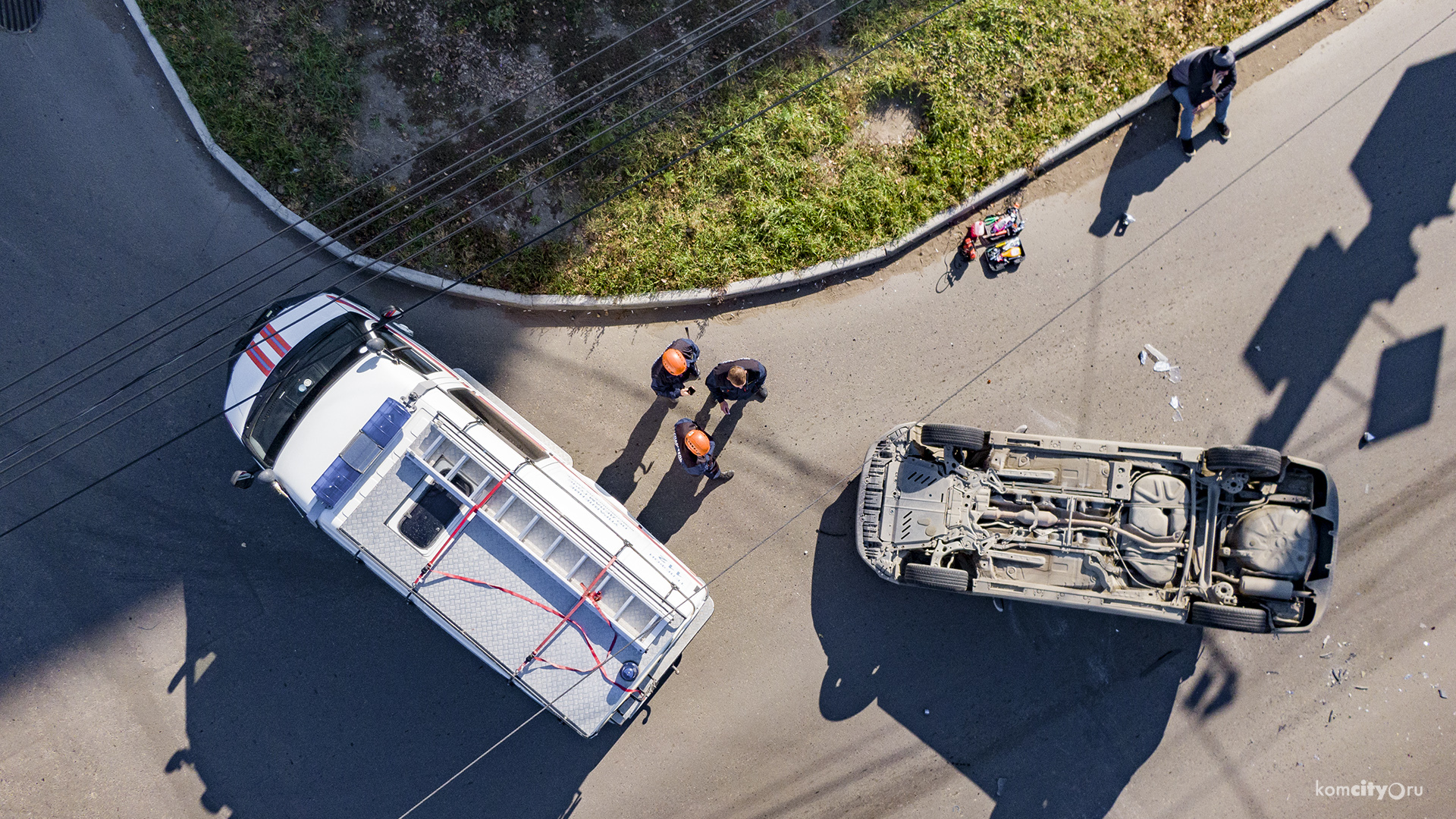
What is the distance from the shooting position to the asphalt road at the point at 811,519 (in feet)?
26.0

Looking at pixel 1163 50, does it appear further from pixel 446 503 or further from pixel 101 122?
pixel 101 122

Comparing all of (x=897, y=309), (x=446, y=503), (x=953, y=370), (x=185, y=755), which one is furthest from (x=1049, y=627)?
(x=185, y=755)

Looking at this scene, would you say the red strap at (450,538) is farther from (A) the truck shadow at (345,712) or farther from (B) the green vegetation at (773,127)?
(B) the green vegetation at (773,127)

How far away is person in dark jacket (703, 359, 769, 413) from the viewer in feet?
23.1

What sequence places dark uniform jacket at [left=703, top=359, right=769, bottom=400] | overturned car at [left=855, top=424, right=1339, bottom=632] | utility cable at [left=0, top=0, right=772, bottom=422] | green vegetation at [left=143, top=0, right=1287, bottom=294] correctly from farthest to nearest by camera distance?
green vegetation at [left=143, top=0, right=1287, bottom=294]
utility cable at [left=0, top=0, right=772, bottom=422]
dark uniform jacket at [left=703, top=359, right=769, bottom=400]
overturned car at [left=855, top=424, right=1339, bottom=632]

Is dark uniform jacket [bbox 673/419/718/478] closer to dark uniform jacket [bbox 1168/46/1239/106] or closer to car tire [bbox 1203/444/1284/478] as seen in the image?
car tire [bbox 1203/444/1284/478]

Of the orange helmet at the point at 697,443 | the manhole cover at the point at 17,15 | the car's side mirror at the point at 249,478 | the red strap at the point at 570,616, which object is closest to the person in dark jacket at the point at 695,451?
the orange helmet at the point at 697,443

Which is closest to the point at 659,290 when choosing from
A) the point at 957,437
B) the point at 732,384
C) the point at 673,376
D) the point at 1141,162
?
the point at 673,376

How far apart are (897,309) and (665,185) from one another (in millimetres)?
3076

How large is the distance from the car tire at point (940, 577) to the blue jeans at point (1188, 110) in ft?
18.9

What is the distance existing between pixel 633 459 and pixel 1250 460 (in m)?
6.23

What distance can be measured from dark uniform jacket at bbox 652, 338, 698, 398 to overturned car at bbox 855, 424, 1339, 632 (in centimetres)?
211

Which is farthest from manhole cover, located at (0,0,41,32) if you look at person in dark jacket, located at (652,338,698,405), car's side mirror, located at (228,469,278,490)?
person in dark jacket, located at (652,338,698,405)

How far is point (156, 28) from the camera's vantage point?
26.6ft
